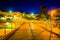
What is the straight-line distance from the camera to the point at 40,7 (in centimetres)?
11181

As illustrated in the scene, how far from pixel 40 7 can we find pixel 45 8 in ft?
18.7

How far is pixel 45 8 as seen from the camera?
108m

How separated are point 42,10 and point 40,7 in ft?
16.8

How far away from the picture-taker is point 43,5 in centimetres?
11175

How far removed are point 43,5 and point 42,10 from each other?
6275mm

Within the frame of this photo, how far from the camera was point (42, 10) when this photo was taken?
108 m

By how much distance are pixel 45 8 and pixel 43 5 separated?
5.02 m

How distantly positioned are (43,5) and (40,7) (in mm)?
3253
